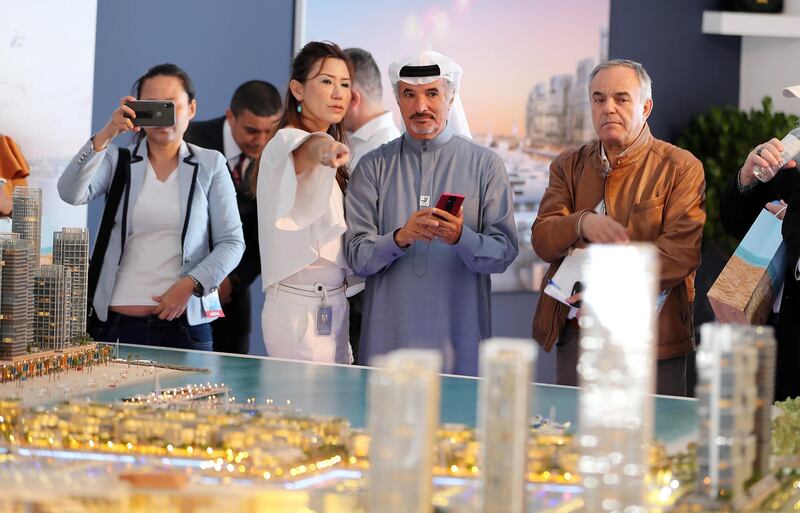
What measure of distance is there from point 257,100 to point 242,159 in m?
0.26

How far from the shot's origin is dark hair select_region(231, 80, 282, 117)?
5.14 meters

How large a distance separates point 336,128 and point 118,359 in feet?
3.84

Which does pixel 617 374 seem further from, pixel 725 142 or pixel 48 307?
pixel 725 142

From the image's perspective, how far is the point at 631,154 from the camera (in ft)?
12.4

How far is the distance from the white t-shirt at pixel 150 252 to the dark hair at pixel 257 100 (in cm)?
125

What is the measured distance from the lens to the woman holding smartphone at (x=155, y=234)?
3902 mm

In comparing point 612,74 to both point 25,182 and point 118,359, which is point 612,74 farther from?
point 25,182

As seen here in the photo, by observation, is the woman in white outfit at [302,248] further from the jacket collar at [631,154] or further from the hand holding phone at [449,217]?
the jacket collar at [631,154]

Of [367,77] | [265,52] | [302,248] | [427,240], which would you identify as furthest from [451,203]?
[265,52]

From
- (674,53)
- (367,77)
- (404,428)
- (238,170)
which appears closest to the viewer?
(404,428)

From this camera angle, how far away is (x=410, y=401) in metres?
1.48

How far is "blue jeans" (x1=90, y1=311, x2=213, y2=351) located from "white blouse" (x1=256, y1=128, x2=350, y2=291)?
39 centimetres

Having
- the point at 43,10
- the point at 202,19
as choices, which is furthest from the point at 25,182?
the point at 202,19

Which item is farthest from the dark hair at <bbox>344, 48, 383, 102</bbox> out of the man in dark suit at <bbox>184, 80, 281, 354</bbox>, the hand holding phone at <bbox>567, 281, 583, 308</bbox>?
the hand holding phone at <bbox>567, 281, 583, 308</bbox>
